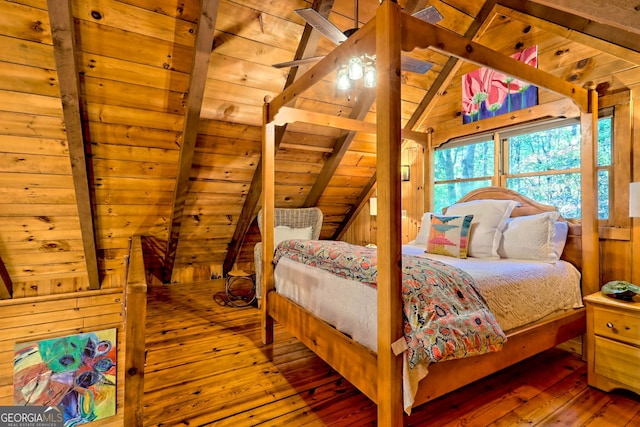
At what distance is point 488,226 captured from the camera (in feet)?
8.11

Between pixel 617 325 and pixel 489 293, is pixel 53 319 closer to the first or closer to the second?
pixel 489 293

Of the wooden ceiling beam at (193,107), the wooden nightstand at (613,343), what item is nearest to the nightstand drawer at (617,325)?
the wooden nightstand at (613,343)

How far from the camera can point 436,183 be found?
12.6ft

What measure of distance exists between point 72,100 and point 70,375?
267cm

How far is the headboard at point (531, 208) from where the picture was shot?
7.72 feet

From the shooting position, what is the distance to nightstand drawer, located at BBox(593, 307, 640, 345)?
174cm

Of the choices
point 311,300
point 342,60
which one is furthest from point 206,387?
point 342,60

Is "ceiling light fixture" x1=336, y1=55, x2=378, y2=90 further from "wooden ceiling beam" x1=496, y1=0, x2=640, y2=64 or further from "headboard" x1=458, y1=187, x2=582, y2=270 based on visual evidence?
"headboard" x1=458, y1=187, x2=582, y2=270

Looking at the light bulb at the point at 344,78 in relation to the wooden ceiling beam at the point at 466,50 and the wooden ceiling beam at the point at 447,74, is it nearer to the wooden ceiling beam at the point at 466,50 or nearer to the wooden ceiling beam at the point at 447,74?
the wooden ceiling beam at the point at 466,50

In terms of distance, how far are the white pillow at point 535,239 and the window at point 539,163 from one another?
1.19ft

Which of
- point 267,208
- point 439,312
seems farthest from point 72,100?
point 439,312

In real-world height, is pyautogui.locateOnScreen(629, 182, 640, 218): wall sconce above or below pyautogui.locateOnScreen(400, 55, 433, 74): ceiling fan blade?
below

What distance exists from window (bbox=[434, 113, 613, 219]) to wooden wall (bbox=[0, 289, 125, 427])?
4.04 meters

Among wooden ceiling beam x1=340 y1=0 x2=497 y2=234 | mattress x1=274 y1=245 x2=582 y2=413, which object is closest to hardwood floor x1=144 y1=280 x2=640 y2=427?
mattress x1=274 y1=245 x2=582 y2=413
